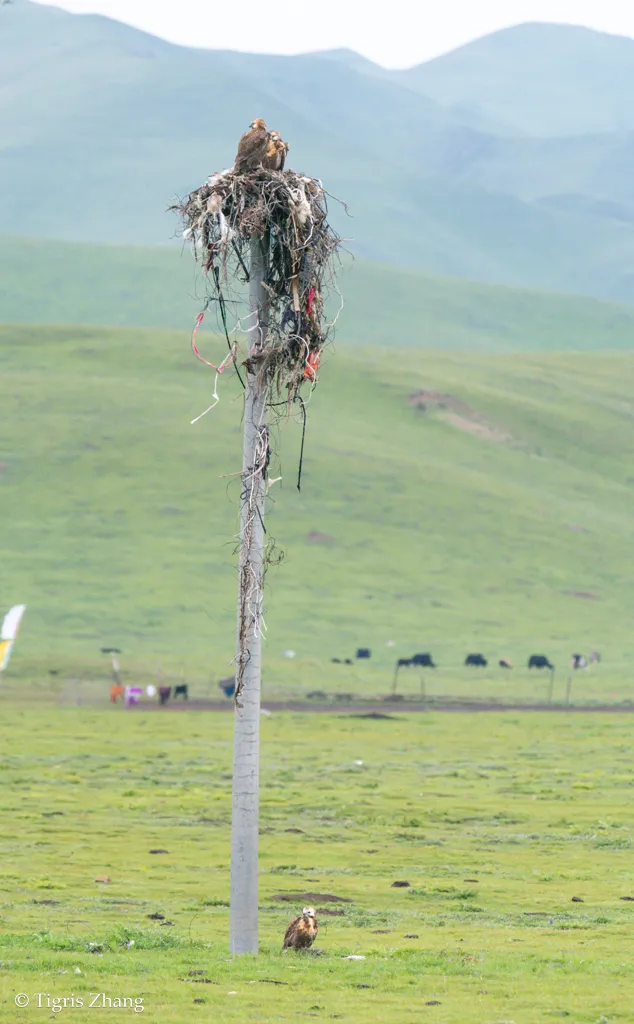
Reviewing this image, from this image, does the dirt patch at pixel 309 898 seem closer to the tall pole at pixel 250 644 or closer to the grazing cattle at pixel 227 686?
the tall pole at pixel 250 644

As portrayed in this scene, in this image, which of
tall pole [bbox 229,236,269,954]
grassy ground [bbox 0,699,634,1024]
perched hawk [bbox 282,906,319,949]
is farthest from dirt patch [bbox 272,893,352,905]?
tall pole [bbox 229,236,269,954]

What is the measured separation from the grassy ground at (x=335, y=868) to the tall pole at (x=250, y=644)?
0.76m

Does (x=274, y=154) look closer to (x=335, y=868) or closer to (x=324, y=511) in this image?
(x=335, y=868)

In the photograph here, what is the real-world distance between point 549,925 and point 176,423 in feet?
345

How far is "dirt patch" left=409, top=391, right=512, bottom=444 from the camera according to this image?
139 m

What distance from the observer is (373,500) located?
117312mm

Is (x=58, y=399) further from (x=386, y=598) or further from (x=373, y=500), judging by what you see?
(x=386, y=598)

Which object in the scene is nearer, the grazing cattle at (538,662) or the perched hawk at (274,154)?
the perched hawk at (274,154)

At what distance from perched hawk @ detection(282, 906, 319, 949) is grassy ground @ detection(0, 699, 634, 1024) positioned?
9.0 inches

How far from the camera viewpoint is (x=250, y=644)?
742 inches

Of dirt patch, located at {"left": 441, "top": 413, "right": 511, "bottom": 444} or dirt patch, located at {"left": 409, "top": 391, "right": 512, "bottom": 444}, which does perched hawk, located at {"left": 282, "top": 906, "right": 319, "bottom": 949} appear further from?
dirt patch, located at {"left": 409, "top": 391, "right": 512, "bottom": 444}

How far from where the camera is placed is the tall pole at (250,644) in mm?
18625

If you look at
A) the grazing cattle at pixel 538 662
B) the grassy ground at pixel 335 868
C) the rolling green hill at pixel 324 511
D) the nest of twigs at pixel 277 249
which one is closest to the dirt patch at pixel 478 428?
the rolling green hill at pixel 324 511

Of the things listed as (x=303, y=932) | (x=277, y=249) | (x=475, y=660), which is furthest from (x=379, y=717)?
(x=277, y=249)
